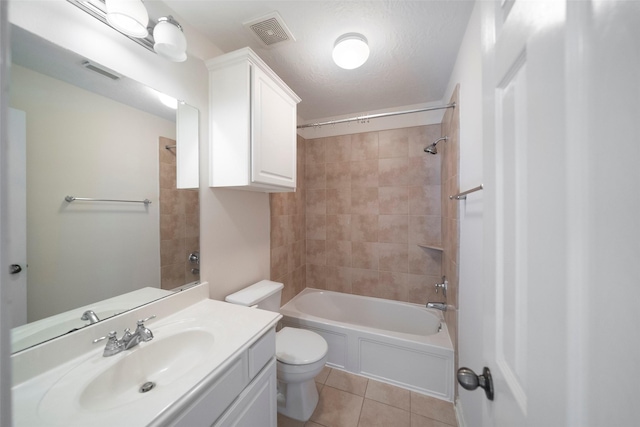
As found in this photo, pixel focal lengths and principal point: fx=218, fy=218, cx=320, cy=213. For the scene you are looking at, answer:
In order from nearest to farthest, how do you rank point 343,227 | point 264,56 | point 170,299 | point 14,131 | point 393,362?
point 14,131, point 170,299, point 264,56, point 393,362, point 343,227

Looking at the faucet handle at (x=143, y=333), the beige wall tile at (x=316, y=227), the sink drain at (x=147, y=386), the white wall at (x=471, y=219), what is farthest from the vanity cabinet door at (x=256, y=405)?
the beige wall tile at (x=316, y=227)

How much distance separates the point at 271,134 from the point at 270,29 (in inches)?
23.5

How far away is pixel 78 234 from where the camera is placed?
852 mm

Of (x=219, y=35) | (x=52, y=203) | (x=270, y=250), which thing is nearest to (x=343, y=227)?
(x=270, y=250)

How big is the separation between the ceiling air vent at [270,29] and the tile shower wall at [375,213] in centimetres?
128

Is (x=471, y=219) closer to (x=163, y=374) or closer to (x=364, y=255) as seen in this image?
(x=364, y=255)

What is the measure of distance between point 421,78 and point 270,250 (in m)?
1.97

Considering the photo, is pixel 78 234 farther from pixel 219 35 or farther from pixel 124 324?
pixel 219 35

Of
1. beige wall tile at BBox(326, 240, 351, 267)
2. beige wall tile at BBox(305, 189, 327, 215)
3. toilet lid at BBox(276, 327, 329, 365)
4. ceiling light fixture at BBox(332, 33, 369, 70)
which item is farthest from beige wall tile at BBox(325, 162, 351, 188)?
toilet lid at BBox(276, 327, 329, 365)

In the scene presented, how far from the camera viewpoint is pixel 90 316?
863 mm

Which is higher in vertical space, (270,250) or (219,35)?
(219,35)

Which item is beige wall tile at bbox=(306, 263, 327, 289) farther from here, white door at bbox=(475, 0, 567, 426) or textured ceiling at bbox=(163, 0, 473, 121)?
white door at bbox=(475, 0, 567, 426)

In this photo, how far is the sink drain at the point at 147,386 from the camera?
829 mm

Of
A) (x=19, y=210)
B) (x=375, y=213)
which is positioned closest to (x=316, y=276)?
(x=375, y=213)
